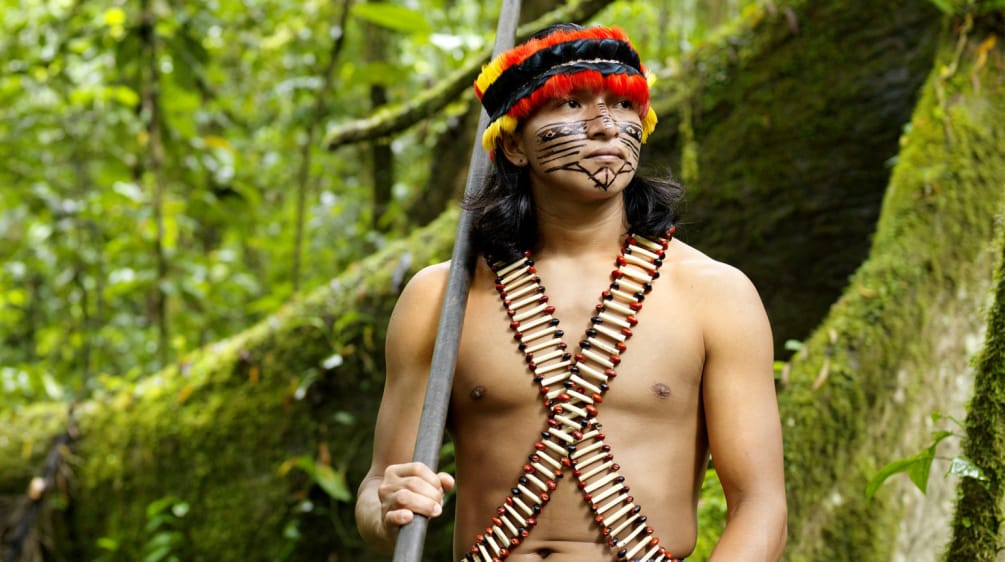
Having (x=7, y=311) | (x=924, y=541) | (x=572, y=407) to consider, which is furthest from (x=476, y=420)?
(x=7, y=311)

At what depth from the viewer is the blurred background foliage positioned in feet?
19.4

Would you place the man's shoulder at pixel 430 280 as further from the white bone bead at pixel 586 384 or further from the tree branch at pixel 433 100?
the tree branch at pixel 433 100

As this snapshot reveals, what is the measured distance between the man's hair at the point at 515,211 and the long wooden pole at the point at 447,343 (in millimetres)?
35

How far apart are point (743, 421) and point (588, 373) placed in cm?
37

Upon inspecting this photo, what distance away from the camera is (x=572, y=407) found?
2395 mm

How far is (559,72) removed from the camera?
2410 mm

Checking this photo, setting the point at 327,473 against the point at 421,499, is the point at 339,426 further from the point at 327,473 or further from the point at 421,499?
the point at 421,499

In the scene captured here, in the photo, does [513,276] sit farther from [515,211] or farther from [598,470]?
[598,470]

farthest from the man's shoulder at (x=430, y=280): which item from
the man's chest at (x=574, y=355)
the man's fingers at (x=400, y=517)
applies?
the man's fingers at (x=400, y=517)

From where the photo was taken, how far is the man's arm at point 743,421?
7.47 feet

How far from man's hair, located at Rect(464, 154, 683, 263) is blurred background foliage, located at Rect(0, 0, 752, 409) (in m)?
2.34

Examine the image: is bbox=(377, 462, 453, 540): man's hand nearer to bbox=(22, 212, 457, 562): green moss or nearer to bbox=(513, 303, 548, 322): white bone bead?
bbox=(513, 303, 548, 322): white bone bead

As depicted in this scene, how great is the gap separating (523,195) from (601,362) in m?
0.51

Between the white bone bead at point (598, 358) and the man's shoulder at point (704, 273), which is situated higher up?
the man's shoulder at point (704, 273)
